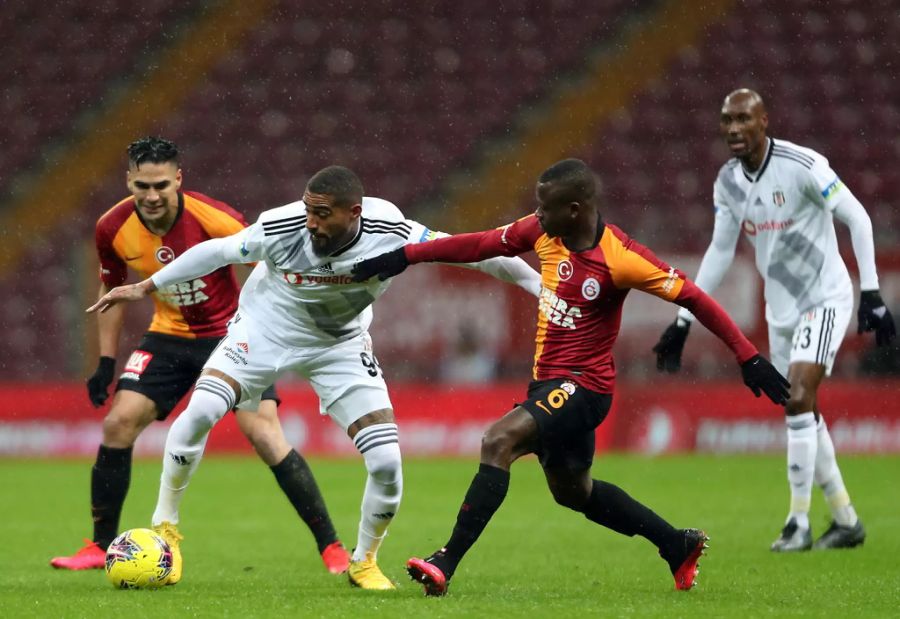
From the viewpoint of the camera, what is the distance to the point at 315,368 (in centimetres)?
641

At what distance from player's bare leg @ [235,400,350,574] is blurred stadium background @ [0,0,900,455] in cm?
927

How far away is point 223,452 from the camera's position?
1470 cm

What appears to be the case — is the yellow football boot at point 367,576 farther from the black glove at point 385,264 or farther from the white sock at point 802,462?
the white sock at point 802,462

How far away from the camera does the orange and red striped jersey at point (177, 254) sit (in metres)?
7.26

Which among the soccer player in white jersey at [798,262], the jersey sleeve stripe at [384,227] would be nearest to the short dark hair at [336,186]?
the jersey sleeve stripe at [384,227]

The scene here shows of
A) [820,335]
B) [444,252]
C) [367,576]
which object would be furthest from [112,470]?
[820,335]

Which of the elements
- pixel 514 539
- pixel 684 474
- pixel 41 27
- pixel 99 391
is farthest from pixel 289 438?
pixel 41 27

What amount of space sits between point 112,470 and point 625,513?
2729 millimetres

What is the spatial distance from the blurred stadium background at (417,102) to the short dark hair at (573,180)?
411 inches

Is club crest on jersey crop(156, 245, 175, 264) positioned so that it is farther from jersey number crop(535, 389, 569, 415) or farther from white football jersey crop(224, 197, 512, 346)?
jersey number crop(535, 389, 569, 415)

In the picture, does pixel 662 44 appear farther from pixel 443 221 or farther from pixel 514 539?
pixel 514 539

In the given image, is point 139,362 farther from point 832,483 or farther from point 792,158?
point 832,483

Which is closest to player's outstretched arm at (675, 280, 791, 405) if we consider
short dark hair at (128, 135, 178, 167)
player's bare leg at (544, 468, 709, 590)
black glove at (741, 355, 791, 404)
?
black glove at (741, 355, 791, 404)

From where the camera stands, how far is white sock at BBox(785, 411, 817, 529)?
7.75 m
